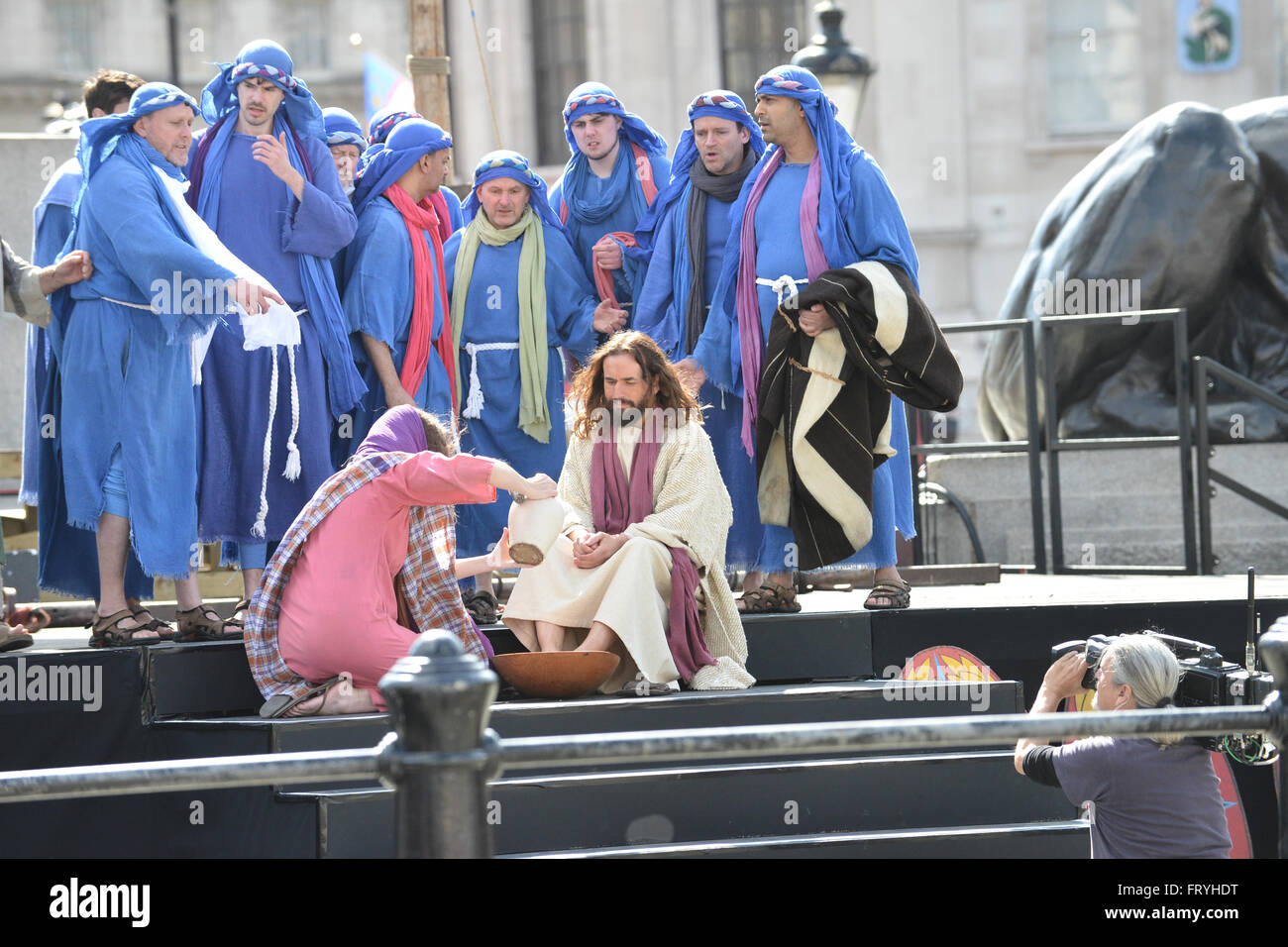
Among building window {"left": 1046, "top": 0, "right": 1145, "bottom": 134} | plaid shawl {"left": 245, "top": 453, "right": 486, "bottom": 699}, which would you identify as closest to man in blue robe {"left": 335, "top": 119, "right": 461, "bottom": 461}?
plaid shawl {"left": 245, "top": 453, "right": 486, "bottom": 699}

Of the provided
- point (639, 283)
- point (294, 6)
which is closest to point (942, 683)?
point (639, 283)

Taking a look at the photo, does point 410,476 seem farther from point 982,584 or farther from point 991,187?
point 991,187

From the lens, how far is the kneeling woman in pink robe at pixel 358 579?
5582 millimetres

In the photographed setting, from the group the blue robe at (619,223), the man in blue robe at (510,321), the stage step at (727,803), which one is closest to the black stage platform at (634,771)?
the stage step at (727,803)

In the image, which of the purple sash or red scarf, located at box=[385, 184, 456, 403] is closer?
the purple sash

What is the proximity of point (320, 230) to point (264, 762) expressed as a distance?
3954 millimetres

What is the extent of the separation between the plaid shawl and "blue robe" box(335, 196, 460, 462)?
41.5 inches

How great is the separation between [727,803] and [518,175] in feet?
9.92

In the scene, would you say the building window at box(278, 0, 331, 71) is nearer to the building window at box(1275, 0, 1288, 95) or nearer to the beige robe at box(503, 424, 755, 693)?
the building window at box(1275, 0, 1288, 95)

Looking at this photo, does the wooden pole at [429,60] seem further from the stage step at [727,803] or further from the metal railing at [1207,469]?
the stage step at [727,803]

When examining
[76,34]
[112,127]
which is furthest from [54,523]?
[76,34]

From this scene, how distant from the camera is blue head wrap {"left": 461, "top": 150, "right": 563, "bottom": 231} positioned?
720cm

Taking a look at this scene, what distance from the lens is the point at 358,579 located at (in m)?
5.65

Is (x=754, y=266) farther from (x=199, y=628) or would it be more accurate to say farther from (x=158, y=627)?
(x=158, y=627)
